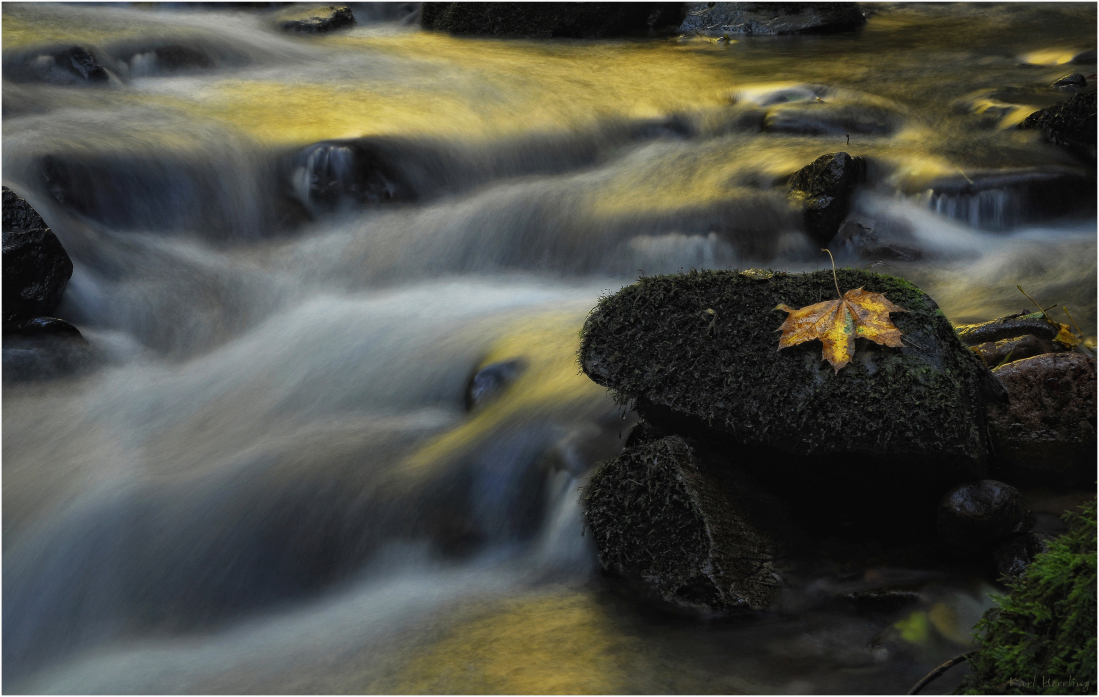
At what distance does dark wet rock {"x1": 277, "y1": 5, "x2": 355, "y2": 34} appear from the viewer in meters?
10.4

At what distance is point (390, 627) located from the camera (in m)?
2.97

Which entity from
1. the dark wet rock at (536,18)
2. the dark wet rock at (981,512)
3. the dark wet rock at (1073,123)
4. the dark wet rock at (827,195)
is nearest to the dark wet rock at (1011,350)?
the dark wet rock at (981,512)

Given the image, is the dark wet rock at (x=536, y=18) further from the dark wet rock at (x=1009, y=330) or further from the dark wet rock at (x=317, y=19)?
the dark wet rock at (x=1009, y=330)

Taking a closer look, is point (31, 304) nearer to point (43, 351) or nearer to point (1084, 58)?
point (43, 351)

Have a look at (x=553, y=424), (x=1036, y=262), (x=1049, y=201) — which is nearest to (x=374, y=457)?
(x=553, y=424)

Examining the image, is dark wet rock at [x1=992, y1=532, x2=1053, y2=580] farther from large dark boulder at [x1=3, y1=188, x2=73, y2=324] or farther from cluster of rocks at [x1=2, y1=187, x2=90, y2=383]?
large dark boulder at [x1=3, y1=188, x2=73, y2=324]

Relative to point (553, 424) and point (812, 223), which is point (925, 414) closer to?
point (553, 424)

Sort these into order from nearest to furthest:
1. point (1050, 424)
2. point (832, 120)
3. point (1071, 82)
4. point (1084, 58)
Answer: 1. point (1050, 424)
2. point (832, 120)
3. point (1071, 82)
4. point (1084, 58)

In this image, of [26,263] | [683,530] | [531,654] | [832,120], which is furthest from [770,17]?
[531,654]

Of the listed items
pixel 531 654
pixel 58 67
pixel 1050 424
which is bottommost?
pixel 531 654

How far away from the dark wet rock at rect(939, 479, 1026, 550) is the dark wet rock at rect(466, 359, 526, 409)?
86.7 inches

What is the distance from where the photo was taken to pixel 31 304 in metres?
4.63

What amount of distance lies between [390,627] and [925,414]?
6.53 feet

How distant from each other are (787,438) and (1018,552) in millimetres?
820
